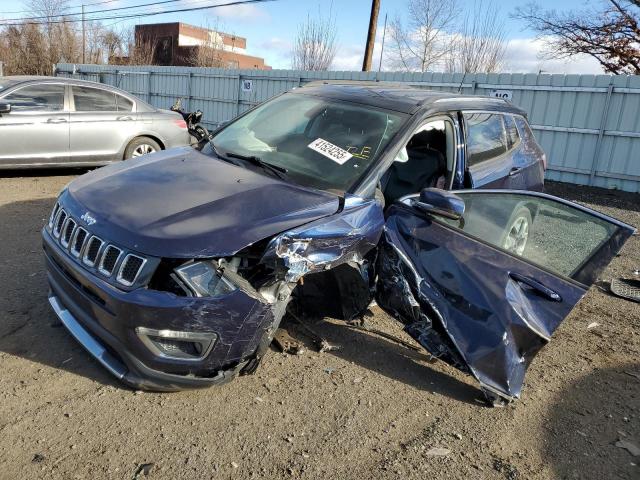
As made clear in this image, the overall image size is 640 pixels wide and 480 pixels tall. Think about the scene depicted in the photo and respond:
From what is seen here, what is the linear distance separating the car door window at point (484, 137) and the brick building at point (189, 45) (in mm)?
36664

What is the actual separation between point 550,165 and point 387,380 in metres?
10.5

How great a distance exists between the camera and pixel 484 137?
4555 millimetres

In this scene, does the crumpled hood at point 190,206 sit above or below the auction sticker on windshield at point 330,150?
below

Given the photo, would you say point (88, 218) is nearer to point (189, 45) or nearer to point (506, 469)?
point (506, 469)

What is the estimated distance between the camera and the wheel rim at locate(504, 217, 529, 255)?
3412 millimetres

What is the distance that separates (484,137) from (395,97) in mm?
1011

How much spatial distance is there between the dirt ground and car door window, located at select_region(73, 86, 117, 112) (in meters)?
5.11

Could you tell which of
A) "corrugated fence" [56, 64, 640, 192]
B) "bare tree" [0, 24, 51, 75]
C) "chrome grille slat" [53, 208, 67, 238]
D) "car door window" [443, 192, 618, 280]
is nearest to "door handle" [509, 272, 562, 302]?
"car door window" [443, 192, 618, 280]

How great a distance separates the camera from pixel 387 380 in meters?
3.36

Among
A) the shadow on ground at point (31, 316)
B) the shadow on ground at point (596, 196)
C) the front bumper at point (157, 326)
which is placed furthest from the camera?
the shadow on ground at point (596, 196)

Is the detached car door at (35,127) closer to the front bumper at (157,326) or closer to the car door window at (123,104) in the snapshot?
the car door window at (123,104)

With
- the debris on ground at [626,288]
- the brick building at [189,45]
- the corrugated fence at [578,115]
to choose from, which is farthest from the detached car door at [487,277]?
the brick building at [189,45]

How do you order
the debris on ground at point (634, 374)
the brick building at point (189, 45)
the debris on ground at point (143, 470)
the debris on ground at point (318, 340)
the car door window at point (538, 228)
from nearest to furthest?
the debris on ground at point (143, 470) < the car door window at point (538, 228) < the debris on ground at point (318, 340) < the debris on ground at point (634, 374) < the brick building at point (189, 45)

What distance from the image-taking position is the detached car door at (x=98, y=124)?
8117 mm
